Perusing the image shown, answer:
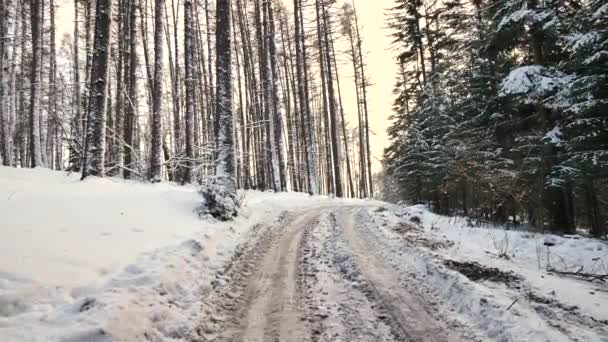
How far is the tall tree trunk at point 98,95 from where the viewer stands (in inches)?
359

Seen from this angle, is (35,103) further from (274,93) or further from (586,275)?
(586,275)

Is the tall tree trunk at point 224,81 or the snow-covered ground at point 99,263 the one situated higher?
the tall tree trunk at point 224,81

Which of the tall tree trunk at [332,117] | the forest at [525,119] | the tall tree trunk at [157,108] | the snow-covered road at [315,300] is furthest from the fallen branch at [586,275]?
the tall tree trunk at [332,117]

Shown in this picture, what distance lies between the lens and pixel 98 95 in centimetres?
906

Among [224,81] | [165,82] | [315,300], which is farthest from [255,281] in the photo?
[165,82]

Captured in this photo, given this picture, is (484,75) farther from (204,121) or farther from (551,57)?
(204,121)

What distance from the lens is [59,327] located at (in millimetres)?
3072

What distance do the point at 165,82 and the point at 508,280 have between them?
24.2 m

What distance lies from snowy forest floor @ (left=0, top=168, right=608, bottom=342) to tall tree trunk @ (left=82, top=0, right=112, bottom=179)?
155cm

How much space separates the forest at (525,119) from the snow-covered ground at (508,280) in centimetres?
256

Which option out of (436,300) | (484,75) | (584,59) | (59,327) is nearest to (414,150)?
(484,75)

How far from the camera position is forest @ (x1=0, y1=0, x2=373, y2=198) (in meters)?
9.76

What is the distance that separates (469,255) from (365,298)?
9.30 feet

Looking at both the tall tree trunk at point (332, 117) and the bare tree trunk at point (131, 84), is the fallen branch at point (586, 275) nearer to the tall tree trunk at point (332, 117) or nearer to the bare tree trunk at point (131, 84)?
the bare tree trunk at point (131, 84)
